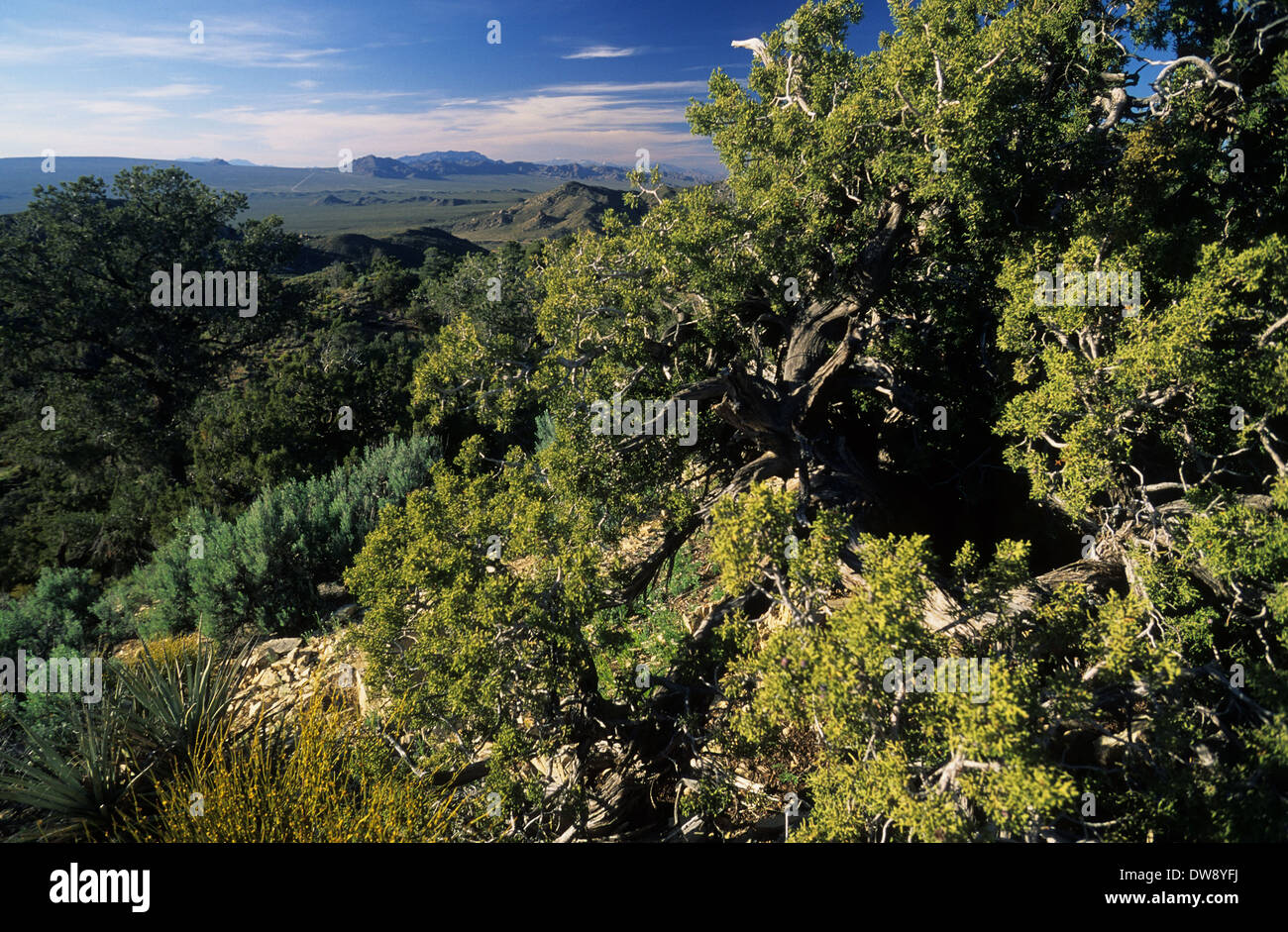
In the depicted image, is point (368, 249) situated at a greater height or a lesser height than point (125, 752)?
greater

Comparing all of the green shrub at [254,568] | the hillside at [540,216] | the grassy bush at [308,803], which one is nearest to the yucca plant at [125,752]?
the grassy bush at [308,803]

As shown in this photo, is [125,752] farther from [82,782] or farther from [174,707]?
[174,707]

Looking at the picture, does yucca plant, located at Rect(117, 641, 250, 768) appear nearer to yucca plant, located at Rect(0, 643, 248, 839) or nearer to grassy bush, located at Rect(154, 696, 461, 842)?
yucca plant, located at Rect(0, 643, 248, 839)

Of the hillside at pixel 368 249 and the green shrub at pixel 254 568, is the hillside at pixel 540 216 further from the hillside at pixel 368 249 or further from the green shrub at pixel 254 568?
the green shrub at pixel 254 568

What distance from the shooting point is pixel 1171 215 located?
7.11 m

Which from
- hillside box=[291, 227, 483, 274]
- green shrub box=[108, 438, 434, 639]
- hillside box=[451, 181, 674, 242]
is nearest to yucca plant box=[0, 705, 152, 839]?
green shrub box=[108, 438, 434, 639]

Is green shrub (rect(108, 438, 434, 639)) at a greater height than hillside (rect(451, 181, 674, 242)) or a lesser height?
lesser

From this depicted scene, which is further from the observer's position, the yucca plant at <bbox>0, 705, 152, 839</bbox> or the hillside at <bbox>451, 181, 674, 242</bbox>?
the hillside at <bbox>451, 181, 674, 242</bbox>

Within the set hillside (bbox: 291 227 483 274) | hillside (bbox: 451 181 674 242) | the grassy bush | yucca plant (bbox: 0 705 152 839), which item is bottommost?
yucca plant (bbox: 0 705 152 839)

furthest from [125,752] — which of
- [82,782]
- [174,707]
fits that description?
[174,707]

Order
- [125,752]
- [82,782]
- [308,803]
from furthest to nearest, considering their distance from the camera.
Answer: [125,752] → [82,782] → [308,803]

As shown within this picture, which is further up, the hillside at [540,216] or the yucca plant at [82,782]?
the hillside at [540,216]
